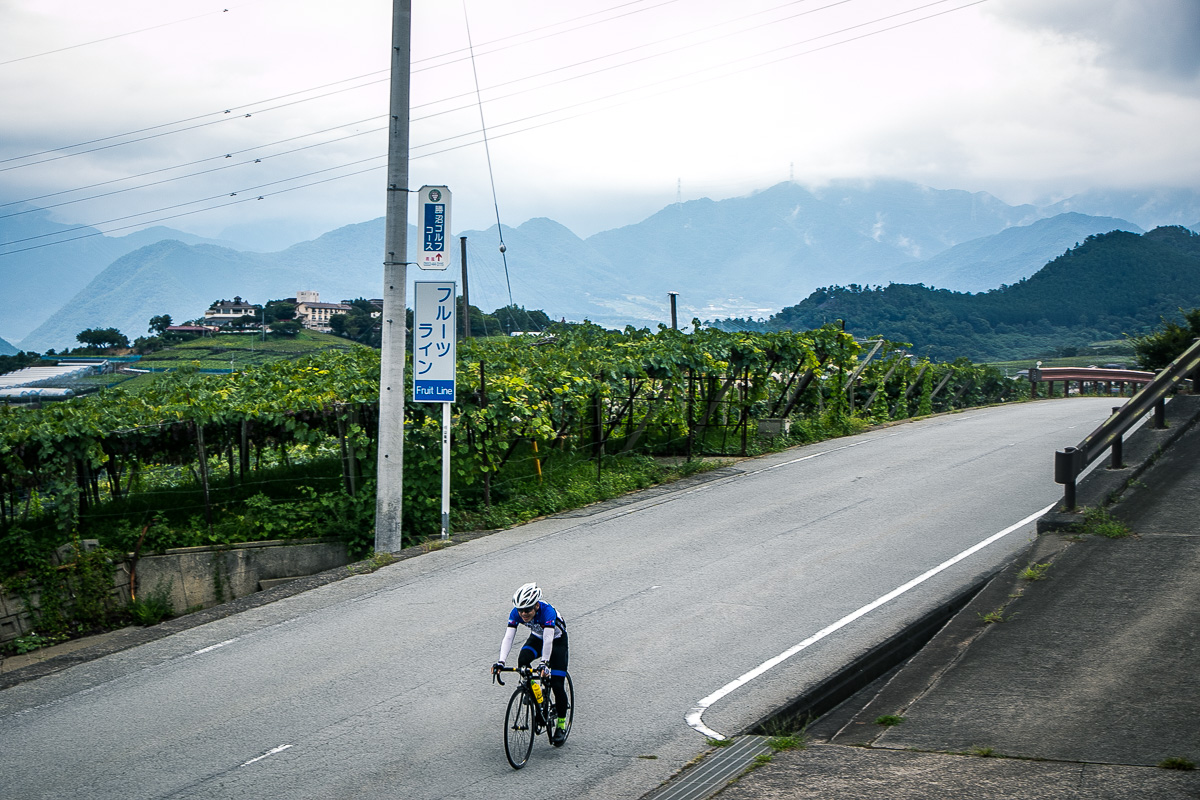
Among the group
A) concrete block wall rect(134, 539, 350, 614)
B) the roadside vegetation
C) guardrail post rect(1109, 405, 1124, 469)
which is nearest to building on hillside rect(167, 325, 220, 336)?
the roadside vegetation

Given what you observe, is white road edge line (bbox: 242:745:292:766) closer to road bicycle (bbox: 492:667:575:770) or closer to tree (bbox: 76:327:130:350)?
road bicycle (bbox: 492:667:575:770)

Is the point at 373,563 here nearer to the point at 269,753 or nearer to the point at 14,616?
the point at 14,616

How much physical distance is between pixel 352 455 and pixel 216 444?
1.89 metres

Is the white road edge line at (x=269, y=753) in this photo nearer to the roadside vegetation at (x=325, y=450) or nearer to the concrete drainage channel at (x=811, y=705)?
the concrete drainage channel at (x=811, y=705)

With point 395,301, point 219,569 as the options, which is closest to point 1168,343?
point 395,301

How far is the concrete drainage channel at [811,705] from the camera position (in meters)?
5.77

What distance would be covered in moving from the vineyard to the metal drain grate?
25.3 ft

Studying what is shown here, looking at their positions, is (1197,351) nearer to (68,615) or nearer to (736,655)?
(736,655)

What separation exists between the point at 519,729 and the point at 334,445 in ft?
26.6

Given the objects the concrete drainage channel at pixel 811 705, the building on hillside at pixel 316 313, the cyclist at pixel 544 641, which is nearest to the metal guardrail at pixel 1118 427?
the concrete drainage channel at pixel 811 705

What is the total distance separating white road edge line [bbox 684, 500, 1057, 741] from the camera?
6.78m

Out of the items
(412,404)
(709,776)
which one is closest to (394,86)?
(412,404)

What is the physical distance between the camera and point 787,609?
363 inches

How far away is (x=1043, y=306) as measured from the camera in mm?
88812
